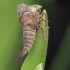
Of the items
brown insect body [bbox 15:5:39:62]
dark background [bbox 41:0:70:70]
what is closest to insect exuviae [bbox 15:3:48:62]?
brown insect body [bbox 15:5:39:62]

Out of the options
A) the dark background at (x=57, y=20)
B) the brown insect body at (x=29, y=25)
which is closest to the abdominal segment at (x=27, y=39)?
the brown insect body at (x=29, y=25)

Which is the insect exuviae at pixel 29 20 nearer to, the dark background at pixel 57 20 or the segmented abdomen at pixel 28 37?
the segmented abdomen at pixel 28 37

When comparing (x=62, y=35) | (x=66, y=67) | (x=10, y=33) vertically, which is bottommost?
(x=66, y=67)

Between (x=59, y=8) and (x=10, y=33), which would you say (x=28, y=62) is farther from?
(x=59, y=8)

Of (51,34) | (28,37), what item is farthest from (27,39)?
(51,34)

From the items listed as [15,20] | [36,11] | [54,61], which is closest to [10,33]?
[15,20]
